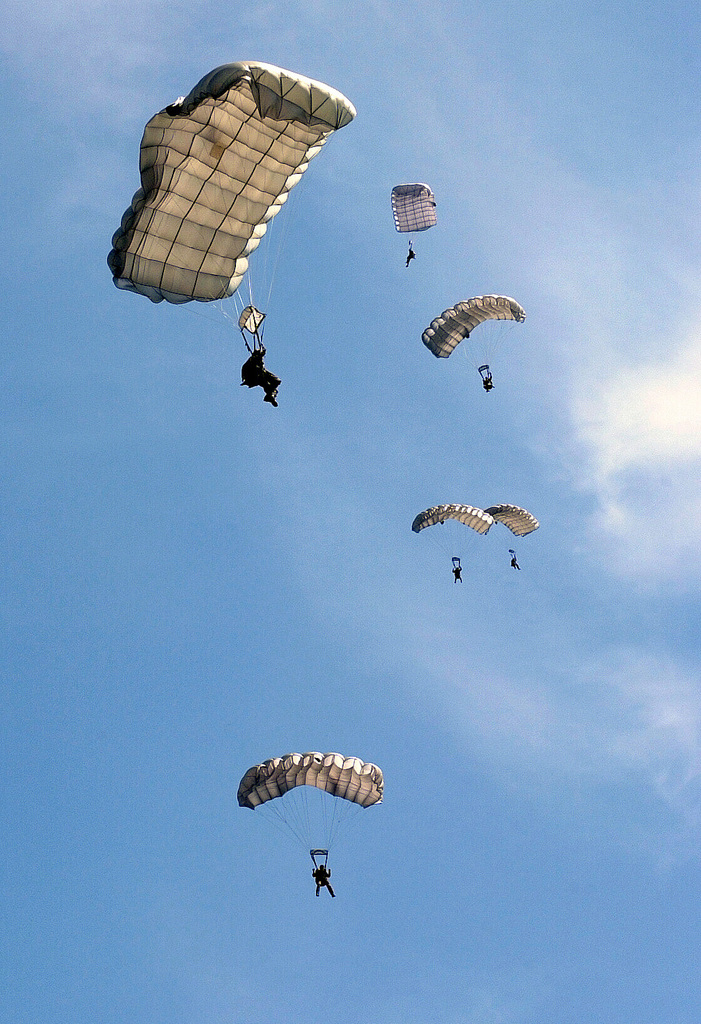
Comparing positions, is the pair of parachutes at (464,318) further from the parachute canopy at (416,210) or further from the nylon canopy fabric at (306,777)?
the nylon canopy fabric at (306,777)

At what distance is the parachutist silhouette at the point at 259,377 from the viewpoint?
27688 mm

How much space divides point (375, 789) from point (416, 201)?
2268cm

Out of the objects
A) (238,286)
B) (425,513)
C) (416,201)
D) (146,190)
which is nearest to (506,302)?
(416,201)

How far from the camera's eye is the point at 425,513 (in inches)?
1713

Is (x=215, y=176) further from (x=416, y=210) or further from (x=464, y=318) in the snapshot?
(x=416, y=210)

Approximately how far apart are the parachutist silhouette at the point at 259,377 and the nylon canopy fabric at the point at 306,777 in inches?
358

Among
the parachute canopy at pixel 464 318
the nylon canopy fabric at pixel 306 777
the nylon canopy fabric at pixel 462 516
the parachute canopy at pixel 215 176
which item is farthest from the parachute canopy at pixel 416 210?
the nylon canopy fabric at pixel 306 777

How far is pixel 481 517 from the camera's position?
42250 mm

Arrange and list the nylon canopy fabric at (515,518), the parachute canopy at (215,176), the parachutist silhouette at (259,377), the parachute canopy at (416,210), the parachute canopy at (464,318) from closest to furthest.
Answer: the parachute canopy at (215,176) < the parachutist silhouette at (259,377) < the parachute canopy at (464,318) < the parachute canopy at (416,210) < the nylon canopy fabric at (515,518)

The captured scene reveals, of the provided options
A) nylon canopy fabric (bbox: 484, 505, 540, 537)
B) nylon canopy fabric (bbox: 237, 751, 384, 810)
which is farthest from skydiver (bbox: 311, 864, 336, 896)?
nylon canopy fabric (bbox: 484, 505, 540, 537)

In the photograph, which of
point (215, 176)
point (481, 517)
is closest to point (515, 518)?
point (481, 517)

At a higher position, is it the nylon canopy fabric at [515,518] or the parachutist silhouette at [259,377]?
the nylon canopy fabric at [515,518]

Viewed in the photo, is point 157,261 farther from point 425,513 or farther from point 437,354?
point 425,513

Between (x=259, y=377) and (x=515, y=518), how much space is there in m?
20.0
